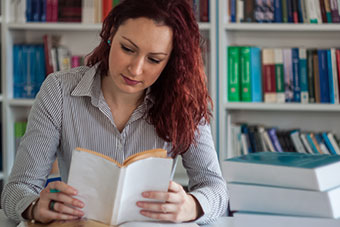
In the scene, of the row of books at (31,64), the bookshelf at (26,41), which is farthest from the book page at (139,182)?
the row of books at (31,64)

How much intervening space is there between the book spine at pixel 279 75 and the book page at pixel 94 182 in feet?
6.05

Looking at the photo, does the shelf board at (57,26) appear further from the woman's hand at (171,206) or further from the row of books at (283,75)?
the woman's hand at (171,206)

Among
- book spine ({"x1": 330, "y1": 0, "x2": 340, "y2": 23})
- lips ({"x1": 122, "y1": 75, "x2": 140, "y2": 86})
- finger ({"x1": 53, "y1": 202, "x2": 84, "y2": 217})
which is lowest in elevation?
finger ({"x1": 53, "y1": 202, "x2": 84, "y2": 217})

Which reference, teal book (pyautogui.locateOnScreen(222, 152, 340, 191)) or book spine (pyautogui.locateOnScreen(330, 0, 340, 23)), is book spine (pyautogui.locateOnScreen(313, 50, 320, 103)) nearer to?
book spine (pyautogui.locateOnScreen(330, 0, 340, 23))

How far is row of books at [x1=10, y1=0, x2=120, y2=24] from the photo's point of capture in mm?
2820

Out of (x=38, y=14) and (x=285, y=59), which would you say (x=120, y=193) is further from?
(x=38, y=14)

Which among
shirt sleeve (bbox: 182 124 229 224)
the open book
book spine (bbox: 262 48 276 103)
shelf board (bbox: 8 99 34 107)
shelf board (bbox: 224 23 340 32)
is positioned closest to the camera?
the open book

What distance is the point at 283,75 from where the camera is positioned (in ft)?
8.89

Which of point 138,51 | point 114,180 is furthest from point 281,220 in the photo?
point 138,51

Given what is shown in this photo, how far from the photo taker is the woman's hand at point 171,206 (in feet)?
3.56

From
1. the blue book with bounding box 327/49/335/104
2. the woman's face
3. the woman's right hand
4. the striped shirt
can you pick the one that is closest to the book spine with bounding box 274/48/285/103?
the blue book with bounding box 327/49/335/104

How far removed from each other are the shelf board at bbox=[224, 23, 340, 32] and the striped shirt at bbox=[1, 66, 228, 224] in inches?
50.0

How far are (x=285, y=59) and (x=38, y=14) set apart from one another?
138cm

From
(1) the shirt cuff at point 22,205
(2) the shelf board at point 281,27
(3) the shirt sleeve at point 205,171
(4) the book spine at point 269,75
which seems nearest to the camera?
(1) the shirt cuff at point 22,205
